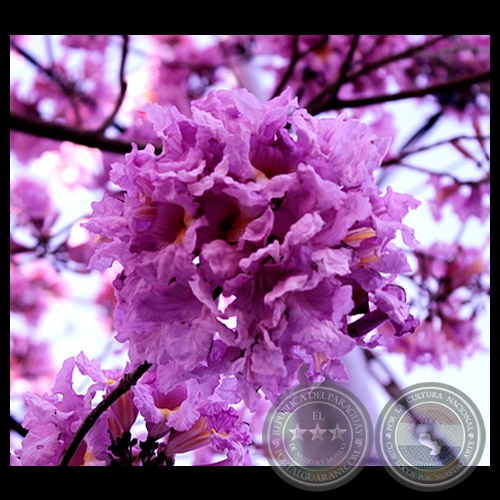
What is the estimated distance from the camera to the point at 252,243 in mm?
444

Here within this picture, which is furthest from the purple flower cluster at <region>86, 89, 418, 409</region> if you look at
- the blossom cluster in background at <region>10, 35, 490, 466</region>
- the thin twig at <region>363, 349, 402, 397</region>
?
the thin twig at <region>363, 349, 402, 397</region>

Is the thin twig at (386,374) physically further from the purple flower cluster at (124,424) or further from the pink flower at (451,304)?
the purple flower cluster at (124,424)

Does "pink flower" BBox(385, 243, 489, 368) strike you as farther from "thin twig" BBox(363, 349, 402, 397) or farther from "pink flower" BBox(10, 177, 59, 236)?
"pink flower" BBox(10, 177, 59, 236)

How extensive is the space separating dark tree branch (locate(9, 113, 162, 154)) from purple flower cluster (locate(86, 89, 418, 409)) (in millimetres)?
571

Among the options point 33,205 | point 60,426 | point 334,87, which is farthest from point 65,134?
point 33,205

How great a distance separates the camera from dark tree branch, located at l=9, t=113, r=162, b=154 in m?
1.04

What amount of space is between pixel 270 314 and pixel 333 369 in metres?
0.08

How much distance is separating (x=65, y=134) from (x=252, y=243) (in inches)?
27.5

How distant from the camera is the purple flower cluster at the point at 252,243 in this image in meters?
0.44

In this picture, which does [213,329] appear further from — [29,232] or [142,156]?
[29,232]

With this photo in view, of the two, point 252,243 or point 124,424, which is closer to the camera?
point 252,243

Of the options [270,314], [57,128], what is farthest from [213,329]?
Answer: [57,128]

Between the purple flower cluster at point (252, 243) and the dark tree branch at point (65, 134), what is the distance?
57 cm

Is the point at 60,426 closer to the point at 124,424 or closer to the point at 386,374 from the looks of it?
the point at 124,424
